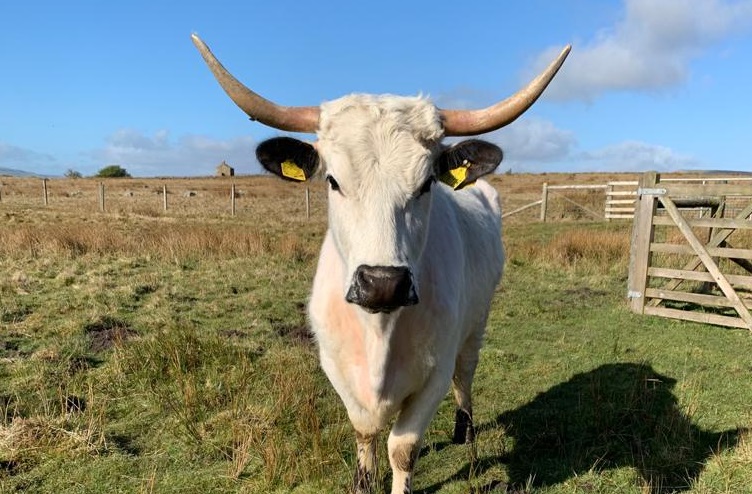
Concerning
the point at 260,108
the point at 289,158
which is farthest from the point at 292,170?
the point at 260,108

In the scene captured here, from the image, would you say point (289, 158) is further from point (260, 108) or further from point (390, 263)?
point (390, 263)

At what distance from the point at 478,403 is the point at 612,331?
11.0 feet

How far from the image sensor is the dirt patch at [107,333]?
6.31 meters

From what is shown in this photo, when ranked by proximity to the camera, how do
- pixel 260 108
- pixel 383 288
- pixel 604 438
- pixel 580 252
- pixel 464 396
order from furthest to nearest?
pixel 580 252 → pixel 464 396 → pixel 604 438 → pixel 260 108 → pixel 383 288

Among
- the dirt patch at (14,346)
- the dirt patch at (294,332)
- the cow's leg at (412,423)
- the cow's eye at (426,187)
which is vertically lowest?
the dirt patch at (294,332)

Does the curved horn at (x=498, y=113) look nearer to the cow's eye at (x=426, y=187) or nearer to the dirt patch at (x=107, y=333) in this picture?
the cow's eye at (x=426, y=187)

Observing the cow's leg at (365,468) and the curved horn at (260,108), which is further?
the cow's leg at (365,468)

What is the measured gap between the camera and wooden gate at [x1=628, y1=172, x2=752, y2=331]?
778 cm

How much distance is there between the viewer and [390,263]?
97.5 inches

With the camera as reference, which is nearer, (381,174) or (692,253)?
(381,174)

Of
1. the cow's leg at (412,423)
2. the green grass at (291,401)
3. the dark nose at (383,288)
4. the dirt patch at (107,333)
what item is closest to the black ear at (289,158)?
the dark nose at (383,288)

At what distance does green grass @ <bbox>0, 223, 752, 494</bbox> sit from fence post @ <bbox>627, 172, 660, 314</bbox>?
1.28 feet

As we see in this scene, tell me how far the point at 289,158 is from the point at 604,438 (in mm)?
3475

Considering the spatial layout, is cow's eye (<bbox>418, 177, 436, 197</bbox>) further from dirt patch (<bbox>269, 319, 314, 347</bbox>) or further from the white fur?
dirt patch (<bbox>269, 319, 314, 347</bbox>)
